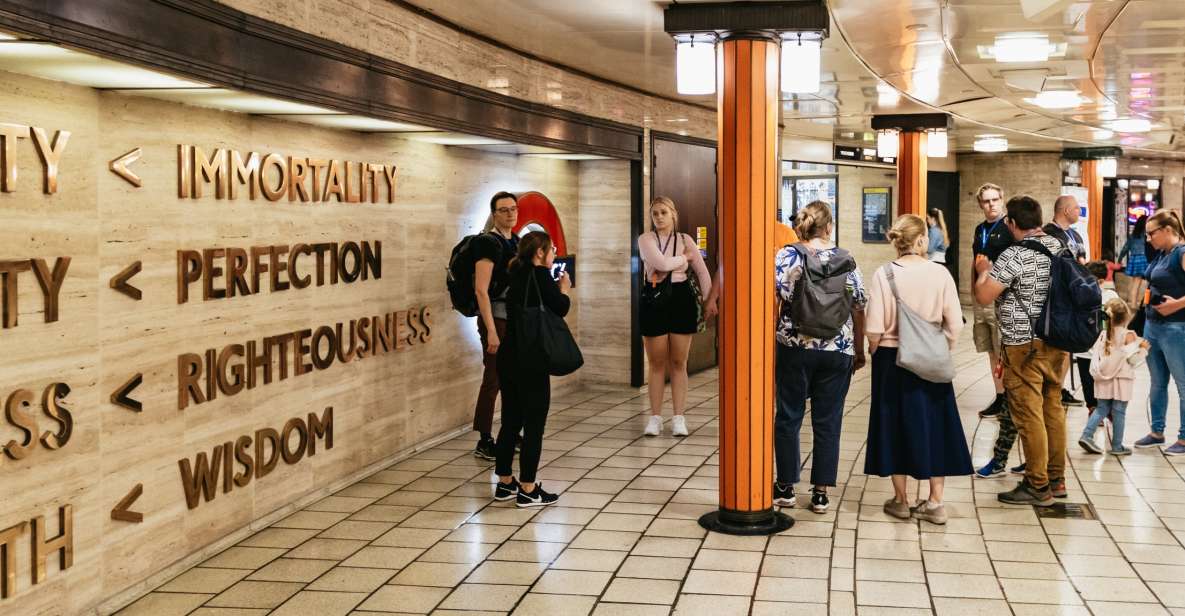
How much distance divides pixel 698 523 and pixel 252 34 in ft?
10.4

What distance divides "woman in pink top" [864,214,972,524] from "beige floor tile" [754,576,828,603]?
3.68ft

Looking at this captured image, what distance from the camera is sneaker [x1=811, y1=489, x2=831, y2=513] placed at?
6098 millimetres

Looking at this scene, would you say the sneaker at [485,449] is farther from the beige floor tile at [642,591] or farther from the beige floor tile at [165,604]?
the beige floor tile at [165,604]

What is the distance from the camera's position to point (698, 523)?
5.94m

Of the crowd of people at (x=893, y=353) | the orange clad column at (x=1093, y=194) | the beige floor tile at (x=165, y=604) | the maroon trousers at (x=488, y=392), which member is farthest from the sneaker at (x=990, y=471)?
the orange clad column at (x=1093, y=194)

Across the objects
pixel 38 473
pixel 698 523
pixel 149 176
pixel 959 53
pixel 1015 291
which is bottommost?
pixel 698 523

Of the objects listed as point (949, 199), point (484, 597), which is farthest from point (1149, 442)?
point (949, 199)

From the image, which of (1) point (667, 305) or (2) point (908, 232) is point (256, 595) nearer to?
(2) point (908, 232)

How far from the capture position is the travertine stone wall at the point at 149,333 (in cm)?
411

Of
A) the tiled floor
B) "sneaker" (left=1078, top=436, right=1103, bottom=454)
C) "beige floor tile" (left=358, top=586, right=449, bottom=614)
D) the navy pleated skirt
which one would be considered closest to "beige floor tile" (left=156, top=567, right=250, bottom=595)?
the tiled floor

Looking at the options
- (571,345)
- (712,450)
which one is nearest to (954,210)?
(712,450)

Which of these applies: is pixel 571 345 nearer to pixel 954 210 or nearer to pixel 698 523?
pixel 698 523

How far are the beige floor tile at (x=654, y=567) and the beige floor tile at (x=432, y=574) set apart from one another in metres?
0.69

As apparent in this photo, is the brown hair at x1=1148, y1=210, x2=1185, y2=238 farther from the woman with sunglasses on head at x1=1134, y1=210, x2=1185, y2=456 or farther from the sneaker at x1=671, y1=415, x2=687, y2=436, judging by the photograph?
the sneaker at x1=671, y1=415, x2=687, y2=436
